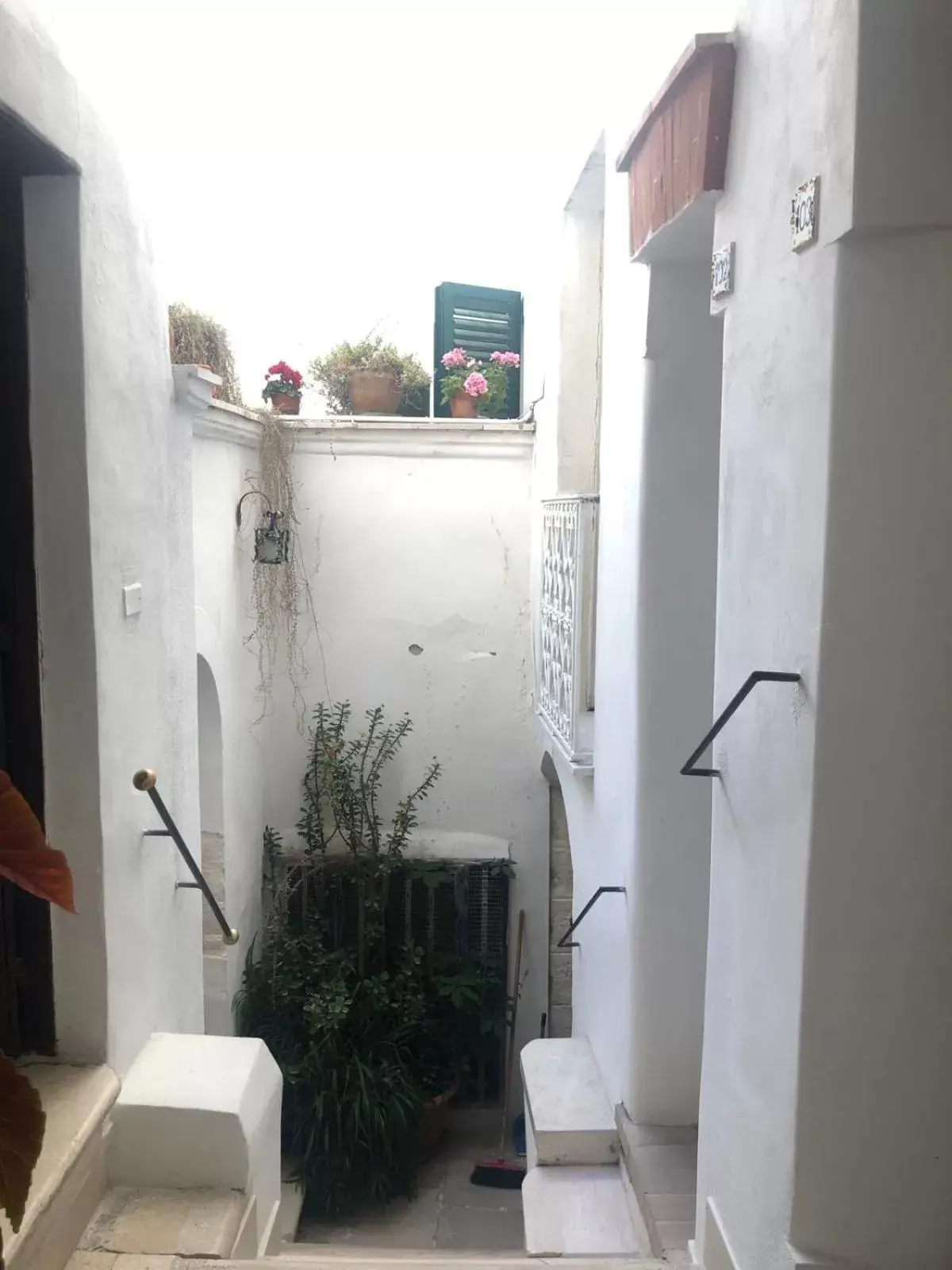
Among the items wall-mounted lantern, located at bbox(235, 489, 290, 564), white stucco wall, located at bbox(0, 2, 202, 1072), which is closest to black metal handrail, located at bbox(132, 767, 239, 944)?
white stucco wall, located at bbox(0, 2, 202, 1072)

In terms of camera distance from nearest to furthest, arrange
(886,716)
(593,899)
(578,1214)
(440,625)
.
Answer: (886,716), (578,1214), (593,899), (440,625)

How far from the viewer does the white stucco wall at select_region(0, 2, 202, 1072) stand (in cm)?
246

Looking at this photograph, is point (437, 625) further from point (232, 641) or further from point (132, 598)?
point (132, 598)

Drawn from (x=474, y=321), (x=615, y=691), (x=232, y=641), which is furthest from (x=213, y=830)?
(x=474, y=321)

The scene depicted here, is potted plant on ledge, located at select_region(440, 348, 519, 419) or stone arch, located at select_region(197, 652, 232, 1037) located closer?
stone arch, located at select_region(197, 652, 232, 1037)

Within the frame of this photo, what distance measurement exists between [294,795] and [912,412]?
5348mm

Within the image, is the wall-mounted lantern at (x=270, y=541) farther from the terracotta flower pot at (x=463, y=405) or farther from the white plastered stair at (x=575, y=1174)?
the white plastered stair at (x=575, y=1174)

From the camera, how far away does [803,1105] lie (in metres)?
1.76

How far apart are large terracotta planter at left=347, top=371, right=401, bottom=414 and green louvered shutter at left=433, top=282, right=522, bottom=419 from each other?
0.52m

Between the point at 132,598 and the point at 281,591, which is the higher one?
the point at 132,598

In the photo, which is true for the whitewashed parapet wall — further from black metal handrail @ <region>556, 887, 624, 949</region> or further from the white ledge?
black metal handrail @ <region>556, 887, 624, 949</region>

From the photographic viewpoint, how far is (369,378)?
669 cm

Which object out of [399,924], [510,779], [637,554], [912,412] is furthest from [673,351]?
[399,924]

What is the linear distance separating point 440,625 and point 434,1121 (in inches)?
114
